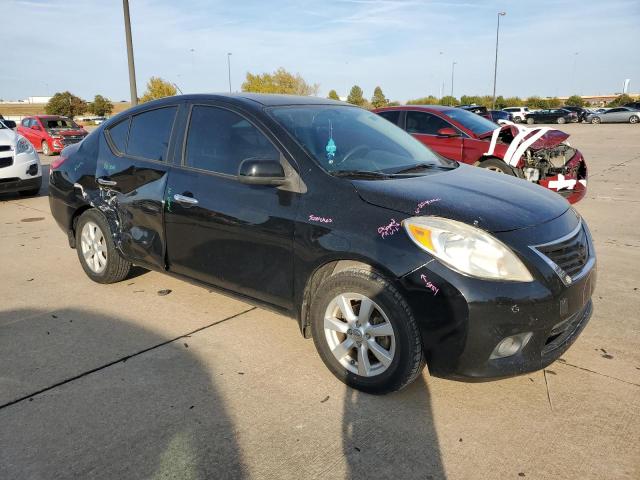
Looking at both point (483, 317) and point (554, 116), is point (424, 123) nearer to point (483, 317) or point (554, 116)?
point (483, 317)

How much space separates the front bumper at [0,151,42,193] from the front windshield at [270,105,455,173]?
23.9ft

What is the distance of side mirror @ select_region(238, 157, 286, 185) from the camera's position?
3.04 meters

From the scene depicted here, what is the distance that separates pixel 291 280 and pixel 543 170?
19.4ft

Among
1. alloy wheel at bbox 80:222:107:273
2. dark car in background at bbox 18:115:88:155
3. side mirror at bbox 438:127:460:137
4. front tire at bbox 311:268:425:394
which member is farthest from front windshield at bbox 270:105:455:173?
dark car in background at bbox 18:115:88:155

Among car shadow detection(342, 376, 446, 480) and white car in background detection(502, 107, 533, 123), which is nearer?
car shadow detection(342, 376, 446, 480)

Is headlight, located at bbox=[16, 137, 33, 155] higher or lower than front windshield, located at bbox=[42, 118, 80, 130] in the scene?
lower

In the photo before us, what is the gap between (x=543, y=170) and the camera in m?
7.69

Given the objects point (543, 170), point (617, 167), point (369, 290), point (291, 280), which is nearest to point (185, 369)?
A: point (291, 280)

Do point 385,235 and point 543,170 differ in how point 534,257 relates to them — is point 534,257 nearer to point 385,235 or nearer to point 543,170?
point 385,235

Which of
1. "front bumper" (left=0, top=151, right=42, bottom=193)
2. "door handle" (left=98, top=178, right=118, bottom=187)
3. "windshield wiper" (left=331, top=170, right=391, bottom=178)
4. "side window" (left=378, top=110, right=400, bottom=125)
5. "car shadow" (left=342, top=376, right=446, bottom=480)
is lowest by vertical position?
"car shadow" (left=342, top=376, right=446, bottom=480)

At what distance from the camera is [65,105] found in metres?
53.6

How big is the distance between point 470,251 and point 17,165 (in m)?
8.89

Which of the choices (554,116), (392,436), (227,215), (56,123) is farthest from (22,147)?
(554,116)

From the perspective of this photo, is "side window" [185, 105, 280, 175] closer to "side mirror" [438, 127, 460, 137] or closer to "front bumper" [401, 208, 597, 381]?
"front bumper" [401, 208, 597, 381]
